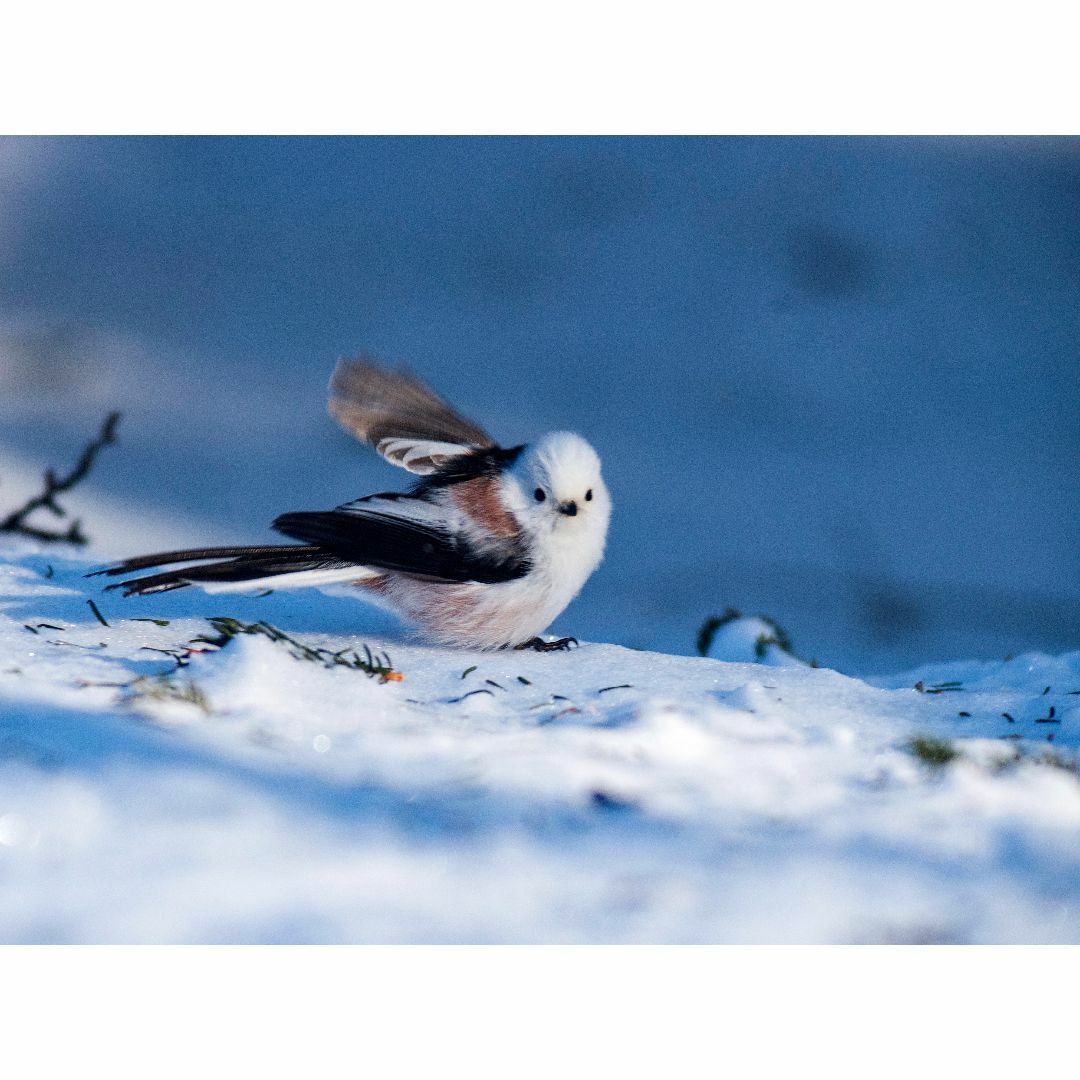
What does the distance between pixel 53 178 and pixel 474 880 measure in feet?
7.01

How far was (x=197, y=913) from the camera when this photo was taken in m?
1.46

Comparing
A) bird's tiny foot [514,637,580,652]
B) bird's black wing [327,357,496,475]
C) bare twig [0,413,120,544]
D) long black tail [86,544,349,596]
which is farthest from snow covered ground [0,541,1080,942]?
bare twig [0,413,120,544]

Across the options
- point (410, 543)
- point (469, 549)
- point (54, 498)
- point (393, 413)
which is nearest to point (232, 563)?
point (410, 543)

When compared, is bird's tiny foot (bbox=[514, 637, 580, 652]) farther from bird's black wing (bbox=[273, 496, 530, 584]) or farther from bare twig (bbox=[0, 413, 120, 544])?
bare twig (bbox=[0, 413, 120, 544])

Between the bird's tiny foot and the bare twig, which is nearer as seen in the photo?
the bird's tiny foot

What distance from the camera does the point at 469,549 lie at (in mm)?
2289

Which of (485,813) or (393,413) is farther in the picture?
(393,413)

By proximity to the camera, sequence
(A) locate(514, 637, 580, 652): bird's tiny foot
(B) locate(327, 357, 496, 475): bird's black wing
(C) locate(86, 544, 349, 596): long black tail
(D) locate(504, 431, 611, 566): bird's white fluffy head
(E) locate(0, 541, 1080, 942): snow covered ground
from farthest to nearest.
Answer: (B) locate(327, 357, 496, 475): bird's black wing, (A) locate(514, 637, 580, 652): bird's tiny foot, (D) locate(504, 431, 611, 566): bird's white fluffy head, (C) locate(86, 544, 349, 596): long black tail, (E) locate(0, 541, 1080, 942): snow covered ground

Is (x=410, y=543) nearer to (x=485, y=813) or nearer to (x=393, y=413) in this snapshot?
(x=393, y=413)

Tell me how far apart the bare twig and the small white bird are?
2.20 feet

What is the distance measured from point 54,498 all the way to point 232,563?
1168 millimetres

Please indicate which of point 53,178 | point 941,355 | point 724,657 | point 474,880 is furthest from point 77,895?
point 941,355

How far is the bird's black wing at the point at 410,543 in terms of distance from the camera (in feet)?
7.07

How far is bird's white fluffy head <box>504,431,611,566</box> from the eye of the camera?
233cm
